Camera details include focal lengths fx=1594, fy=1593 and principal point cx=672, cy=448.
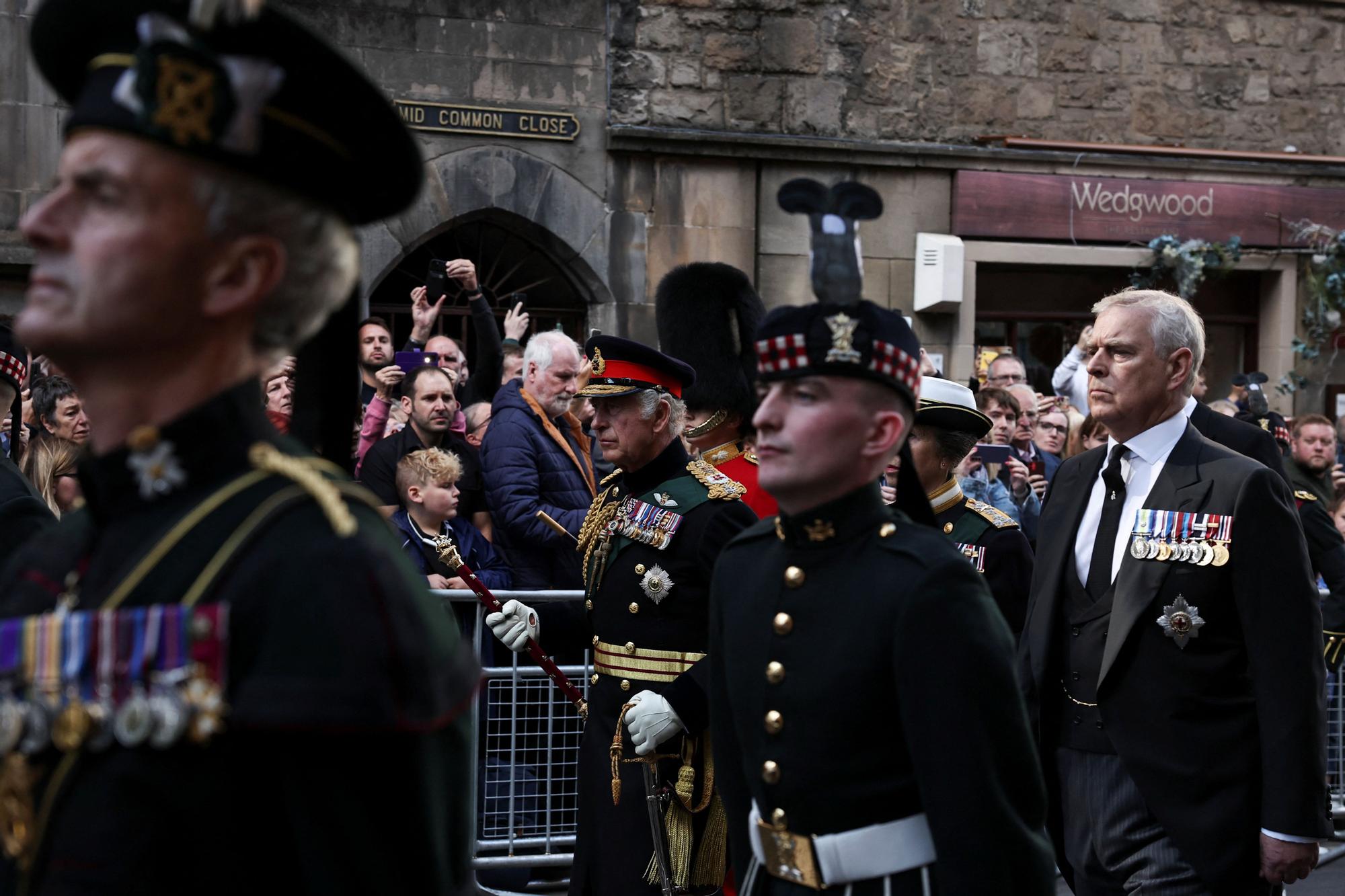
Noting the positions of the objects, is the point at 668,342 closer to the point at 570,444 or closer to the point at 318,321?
the point at 570,444

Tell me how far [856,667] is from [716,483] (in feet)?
6.78

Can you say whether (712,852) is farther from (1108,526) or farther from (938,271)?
(938,271)

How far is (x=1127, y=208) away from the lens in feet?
48.1

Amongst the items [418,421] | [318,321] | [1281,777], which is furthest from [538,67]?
[318,321]

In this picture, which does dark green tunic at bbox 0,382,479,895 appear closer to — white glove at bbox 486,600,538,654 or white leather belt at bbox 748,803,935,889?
white leather belt at bbox 748,803,935,889

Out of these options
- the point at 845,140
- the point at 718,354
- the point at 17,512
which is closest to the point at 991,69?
the point at 845,140

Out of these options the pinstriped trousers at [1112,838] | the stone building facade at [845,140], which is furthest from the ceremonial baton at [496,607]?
the stone building facade at [845,140]

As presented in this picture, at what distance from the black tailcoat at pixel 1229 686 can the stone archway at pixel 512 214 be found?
337 inches

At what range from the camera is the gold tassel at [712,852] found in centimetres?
475

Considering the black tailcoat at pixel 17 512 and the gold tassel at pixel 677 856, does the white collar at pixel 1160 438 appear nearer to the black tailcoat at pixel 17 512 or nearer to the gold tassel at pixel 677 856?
the gold tassel at pixel 677 856

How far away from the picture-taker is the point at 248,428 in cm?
182

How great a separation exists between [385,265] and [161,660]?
10.8 m

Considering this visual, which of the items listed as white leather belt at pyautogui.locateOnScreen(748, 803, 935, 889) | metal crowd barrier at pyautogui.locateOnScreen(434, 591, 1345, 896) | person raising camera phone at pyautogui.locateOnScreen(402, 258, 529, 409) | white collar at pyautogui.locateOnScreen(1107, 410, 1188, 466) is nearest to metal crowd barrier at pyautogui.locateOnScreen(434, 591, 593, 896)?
metal crowd barrier at pyautogui.locateOnScreen(434, 591, 1345, 896)

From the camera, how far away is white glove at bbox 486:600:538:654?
5.39 m
